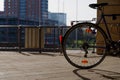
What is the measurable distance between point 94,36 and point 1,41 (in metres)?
8.23

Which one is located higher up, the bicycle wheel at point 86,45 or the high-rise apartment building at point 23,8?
the high-rise apartment building at point 23,8

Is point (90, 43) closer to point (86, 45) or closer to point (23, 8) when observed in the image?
point (86, 45)

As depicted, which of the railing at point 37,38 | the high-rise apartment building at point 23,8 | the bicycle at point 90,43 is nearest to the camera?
the bicycle at point 90,43

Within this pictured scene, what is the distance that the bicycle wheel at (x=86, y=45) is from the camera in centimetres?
604

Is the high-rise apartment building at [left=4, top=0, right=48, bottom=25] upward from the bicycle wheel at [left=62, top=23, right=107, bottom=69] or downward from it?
upward

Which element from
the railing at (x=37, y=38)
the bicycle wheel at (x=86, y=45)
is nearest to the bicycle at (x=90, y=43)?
the bicycle wheel at (x=86, y=45)

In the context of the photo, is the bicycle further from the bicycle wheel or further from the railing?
the railing

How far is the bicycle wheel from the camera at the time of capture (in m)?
6.04

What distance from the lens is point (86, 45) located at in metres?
6.35

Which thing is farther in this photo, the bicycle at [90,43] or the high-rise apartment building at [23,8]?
the high-rise apartment building at [23,8]

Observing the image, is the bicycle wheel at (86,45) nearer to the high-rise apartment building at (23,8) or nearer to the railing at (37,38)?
the railing at (37,38)

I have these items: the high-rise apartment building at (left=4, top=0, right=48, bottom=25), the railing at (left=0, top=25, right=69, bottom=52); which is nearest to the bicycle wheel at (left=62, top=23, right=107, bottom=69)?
the railing at (left=0, top=25, right=69, bottom=52)

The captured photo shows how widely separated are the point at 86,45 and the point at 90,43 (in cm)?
18

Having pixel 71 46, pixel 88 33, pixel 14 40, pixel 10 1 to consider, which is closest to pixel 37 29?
pixel 14 40
